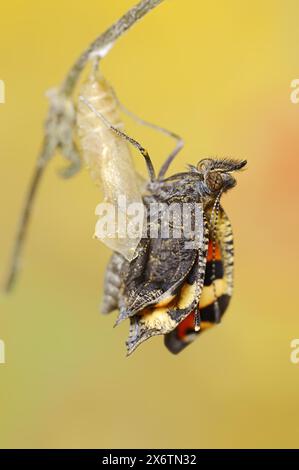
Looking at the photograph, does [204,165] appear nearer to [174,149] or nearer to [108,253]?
[174,149]

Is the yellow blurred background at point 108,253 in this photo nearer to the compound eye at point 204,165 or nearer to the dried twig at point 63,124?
the dried twig at point 63,124

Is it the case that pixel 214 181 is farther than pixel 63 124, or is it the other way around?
pixel 63 124

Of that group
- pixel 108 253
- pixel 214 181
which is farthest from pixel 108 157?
pixel 108 253

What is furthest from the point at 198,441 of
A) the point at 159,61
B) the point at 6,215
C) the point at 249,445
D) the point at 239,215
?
the point at 159,61

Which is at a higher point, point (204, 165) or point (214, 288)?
point (204, 165)

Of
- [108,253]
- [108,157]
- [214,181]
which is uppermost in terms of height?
[108,253]

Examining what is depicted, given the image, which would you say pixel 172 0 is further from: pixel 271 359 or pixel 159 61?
pixel 271 359

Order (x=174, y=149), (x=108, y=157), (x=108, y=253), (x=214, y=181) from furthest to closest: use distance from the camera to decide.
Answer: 1. (x=108, y=253)
2. (x=174, y=149)
3. (x=108, y=157)
4. (x=214, y=181)

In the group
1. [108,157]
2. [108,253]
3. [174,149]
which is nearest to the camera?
[108,157]
